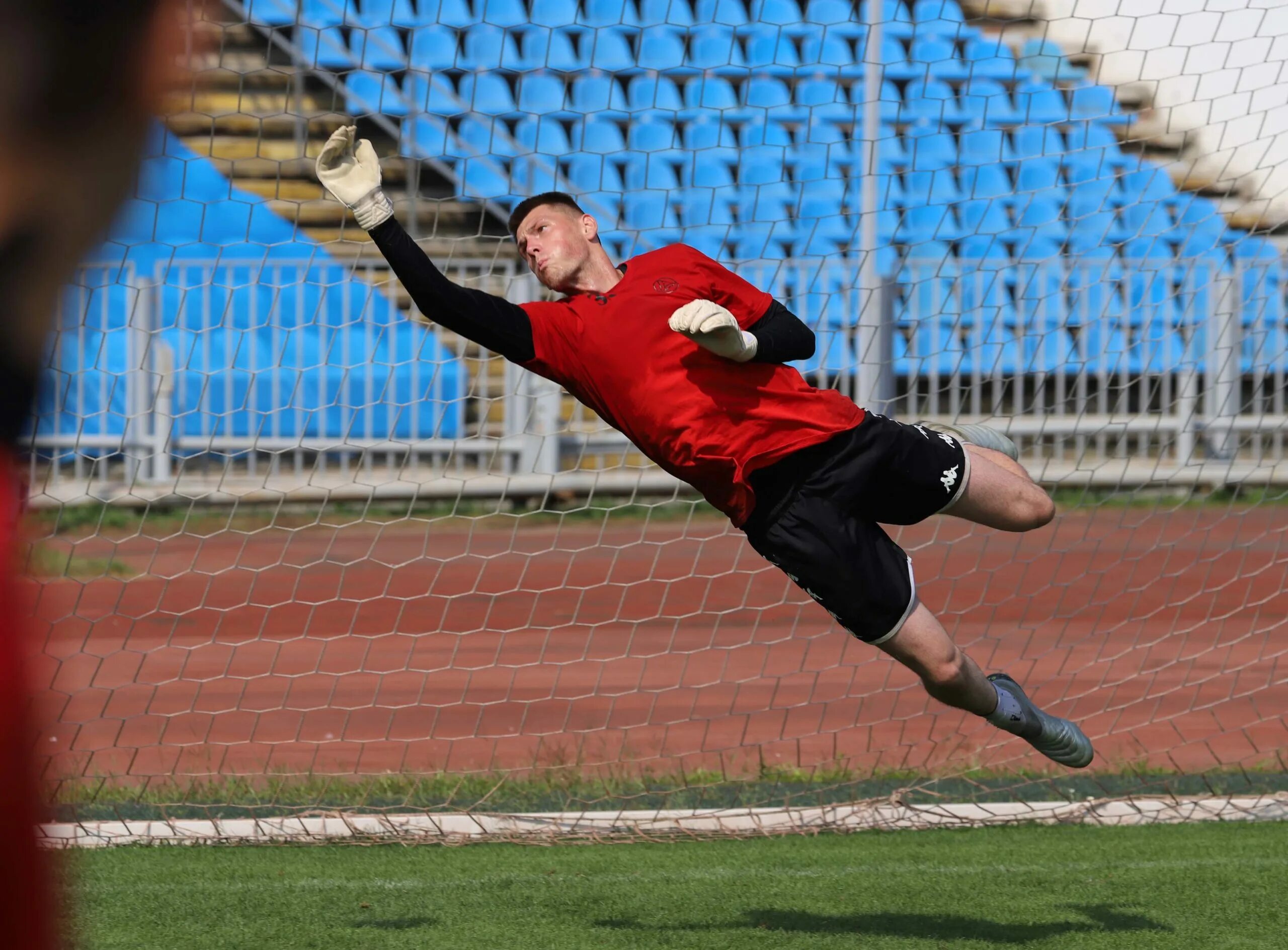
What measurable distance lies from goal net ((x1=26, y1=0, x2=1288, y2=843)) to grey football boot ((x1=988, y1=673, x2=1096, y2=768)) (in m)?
1.02

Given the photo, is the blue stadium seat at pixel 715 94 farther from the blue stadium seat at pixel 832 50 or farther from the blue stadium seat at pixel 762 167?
the blue stadium seat at pixel 832 50

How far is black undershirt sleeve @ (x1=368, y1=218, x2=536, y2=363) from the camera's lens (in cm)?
352

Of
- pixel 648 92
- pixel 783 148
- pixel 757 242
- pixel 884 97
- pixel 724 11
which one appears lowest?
pixel 757 242

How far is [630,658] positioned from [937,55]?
28.3ft

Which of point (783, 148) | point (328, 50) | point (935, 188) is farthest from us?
point (935, 188)

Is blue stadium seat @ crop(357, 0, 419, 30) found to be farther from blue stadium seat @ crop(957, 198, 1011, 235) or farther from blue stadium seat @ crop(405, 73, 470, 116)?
blue stadium seat @ crop(957, 198, 1011, 235)

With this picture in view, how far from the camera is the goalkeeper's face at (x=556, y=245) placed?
3.87 m

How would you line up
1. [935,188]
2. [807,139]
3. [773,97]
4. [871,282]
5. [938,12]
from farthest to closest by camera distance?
[935,188]
[938,12]
[773,97]
[807,139]
[871,282]

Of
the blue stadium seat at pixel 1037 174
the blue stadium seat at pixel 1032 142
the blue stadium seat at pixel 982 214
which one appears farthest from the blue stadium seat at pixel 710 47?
the blue stadium seat at pixel 1037 174

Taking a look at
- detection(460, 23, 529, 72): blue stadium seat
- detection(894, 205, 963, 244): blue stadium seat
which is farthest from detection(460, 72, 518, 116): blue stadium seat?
detection(894, 205, 963, 244): blue stadium seat

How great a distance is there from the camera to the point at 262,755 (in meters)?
5.67

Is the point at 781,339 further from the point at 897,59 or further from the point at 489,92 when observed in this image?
the point at 489,92

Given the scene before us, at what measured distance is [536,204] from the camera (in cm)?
392

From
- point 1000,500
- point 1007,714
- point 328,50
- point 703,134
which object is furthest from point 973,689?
point 703,134
